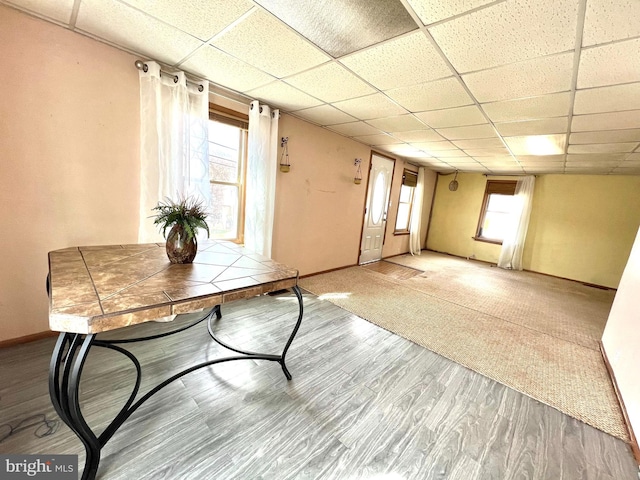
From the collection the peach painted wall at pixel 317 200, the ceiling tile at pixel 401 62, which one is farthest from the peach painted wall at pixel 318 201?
the ceiling tile at pixel 401 62

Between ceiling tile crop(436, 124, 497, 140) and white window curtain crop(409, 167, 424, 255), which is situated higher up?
ceiling tile crop(436, 124, 497, 140)

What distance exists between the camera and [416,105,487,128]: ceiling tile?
8.01 ft

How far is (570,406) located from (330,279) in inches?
112

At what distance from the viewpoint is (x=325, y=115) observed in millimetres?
3064

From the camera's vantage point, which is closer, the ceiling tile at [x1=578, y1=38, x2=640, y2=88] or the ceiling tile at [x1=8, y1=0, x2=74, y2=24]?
the ceiling tile at [x1=578, y1=38, x2=640, y2=88]

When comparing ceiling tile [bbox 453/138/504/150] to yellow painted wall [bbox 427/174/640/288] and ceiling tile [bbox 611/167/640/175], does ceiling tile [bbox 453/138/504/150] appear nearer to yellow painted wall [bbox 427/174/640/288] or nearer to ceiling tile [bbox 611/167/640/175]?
ceiling tile [bbox 611/167/640/175]

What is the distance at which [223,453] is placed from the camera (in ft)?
4.16

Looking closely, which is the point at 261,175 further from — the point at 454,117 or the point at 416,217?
the point at 416,217

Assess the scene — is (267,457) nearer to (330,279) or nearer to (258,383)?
(258,383)

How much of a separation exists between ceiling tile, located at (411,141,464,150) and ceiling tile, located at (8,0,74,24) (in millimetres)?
3915

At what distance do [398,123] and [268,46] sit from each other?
6.17 feet

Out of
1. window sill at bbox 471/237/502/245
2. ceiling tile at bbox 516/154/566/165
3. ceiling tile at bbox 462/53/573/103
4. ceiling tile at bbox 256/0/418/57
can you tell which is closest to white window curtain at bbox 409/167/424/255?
window sill at bbox 471/237/502/245

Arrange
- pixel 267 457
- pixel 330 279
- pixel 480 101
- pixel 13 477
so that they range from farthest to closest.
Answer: pixel 330 279
pixel 480 101
pixel 267 457
pixel 13 477

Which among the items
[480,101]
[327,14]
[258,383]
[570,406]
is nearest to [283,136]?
[327,14]
